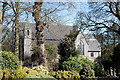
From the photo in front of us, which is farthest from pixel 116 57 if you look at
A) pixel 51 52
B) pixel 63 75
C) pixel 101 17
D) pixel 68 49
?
Answer: pixel 63 75

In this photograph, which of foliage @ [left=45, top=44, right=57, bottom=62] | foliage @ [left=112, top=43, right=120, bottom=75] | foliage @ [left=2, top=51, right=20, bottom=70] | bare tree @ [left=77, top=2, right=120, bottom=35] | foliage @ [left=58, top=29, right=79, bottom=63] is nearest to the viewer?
foliage @ [left=2, top=51, right=20, bottom=70]

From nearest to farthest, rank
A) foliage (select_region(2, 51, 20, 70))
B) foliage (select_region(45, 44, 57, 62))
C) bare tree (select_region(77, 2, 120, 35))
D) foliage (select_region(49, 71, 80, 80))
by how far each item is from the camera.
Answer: foliage (select_region(49, 71, 80, 80)) → foliage (select_region(2, 51, 20, 70)) → bare tree (select_region(77, 2, 120, 35)) → foliage (select_region(45, 44, 57, 62))

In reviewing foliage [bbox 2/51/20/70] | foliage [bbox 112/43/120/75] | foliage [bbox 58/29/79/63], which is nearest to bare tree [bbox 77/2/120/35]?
foliage [bbox 112/43/120/75]

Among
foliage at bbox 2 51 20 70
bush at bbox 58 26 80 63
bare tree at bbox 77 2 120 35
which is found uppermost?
bare tree at bbox 77 2 120 35

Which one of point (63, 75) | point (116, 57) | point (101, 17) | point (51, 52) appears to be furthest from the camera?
point (51, 52)

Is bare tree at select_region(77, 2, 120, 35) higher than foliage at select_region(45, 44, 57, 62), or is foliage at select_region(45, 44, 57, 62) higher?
bare tree at select_region(77, 2, 120, 35)

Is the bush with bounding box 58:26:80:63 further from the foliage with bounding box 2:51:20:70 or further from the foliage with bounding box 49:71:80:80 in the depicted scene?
the foliage with bounding box 2:51:20:70

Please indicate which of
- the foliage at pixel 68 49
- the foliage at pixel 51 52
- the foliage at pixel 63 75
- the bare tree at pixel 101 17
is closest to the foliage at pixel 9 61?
the foliage at pixel 63 75

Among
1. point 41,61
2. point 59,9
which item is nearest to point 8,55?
point 41,61

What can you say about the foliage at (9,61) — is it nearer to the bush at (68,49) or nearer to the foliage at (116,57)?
the bush at (68,49)

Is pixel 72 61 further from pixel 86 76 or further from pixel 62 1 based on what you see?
pixel 62 1

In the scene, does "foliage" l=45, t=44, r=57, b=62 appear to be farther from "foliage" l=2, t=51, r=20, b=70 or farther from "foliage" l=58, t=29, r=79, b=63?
"foliage" l=2, t=51, r=20, b=70

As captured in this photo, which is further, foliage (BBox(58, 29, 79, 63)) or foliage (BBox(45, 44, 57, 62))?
foliage (BBox(45, 44, 57, 62))

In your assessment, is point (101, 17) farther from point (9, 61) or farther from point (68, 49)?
point (9, 61)
